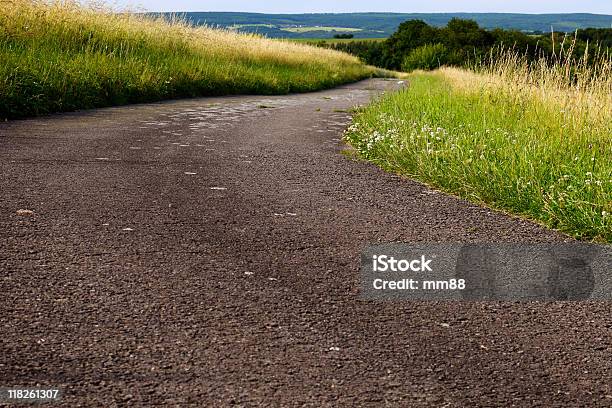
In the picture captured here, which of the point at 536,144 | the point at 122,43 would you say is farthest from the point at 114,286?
the point at 122,43

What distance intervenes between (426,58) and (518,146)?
40.0 meters

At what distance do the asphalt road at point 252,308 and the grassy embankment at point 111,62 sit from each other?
5.71m

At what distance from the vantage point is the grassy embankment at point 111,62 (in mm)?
12766

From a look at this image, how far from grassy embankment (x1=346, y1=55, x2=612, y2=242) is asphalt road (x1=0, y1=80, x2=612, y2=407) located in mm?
265

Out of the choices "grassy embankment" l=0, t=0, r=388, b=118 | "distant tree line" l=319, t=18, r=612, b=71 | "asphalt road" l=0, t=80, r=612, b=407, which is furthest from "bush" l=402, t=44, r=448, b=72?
"asphalt road" l=0, t=80, r=612, b=407

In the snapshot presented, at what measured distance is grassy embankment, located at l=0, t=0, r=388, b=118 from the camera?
41.9 feet

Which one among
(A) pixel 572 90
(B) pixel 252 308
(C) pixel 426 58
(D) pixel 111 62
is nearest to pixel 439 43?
(C) pixel 426 58

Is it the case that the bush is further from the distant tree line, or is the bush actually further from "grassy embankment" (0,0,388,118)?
"grassy embankment" (0,0,388,118)

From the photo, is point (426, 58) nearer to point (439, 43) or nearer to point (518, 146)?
point (439, 43)

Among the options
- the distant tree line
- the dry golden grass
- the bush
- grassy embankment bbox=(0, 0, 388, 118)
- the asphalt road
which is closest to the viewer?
the asphalt road

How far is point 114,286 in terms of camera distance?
4.12 m

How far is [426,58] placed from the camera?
152 feet

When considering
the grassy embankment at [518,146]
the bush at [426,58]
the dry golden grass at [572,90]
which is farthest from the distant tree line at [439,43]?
the grassy embankment at [518,146]

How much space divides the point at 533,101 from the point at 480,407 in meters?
7.96
